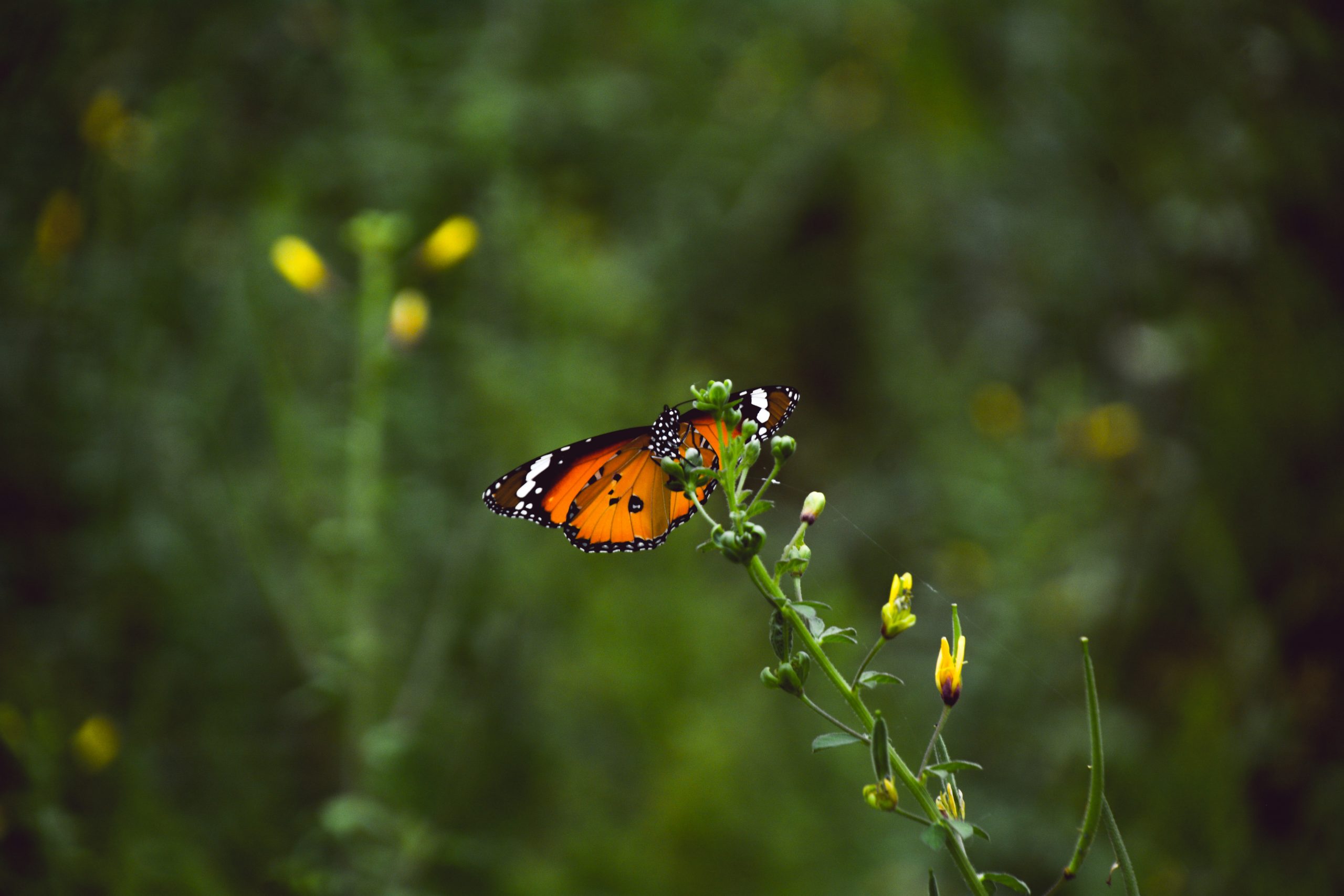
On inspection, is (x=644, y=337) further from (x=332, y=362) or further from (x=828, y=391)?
(x=828, y=391)

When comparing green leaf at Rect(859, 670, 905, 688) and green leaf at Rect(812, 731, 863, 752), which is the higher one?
green leaf at Rect(859, 670, 905, 688)

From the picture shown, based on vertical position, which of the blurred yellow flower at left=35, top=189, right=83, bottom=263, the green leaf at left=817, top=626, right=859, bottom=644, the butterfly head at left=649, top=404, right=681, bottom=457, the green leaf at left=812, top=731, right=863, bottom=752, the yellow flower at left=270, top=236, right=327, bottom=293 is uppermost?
the blurred yellow flower at left=35, top=189, right=83, bottom=263

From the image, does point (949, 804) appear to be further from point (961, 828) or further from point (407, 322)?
point (407, 322)

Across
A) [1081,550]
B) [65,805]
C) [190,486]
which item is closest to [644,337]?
[190,486]

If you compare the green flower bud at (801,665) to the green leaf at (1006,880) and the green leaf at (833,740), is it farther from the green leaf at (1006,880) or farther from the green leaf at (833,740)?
the green leaf at (1006,880)

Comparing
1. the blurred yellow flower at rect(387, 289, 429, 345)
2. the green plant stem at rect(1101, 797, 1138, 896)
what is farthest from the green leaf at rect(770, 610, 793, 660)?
the blurred yellow flower at rect(387, 289, 429, 345)

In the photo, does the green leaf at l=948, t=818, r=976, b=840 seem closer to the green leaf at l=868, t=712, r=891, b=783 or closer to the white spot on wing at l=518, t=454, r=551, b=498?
the green leaf at l=868, t=712, r=891, b=783
